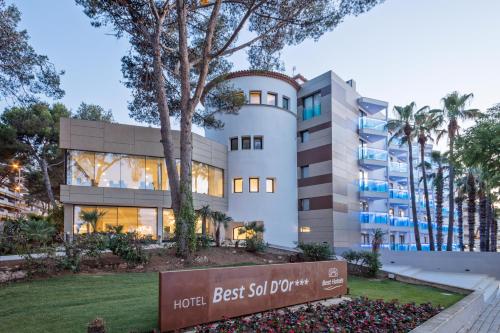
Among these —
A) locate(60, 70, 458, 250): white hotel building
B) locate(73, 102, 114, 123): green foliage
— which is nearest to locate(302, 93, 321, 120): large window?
locate(60, 70, 458, 250): white hotel building

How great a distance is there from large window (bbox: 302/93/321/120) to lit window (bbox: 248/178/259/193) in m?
6.71

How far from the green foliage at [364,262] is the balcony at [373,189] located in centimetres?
1207

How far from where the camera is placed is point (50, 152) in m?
32.0

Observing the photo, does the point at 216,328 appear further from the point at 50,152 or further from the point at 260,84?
the point at 50,152

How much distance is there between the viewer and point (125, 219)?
21375 mm

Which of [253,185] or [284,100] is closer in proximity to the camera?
[253,185]

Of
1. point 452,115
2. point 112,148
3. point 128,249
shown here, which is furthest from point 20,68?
point 452,115

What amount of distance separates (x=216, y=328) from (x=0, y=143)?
30323 millimetres

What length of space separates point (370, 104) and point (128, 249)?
2382 centimetres

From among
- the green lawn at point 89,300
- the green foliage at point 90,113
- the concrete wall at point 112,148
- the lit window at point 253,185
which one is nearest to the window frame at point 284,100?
the lit window at point 253,185

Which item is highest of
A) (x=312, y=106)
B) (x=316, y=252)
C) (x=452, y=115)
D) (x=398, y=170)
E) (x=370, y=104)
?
(x=370, y=104)

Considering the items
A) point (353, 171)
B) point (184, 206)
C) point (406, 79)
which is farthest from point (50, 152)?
point (406, 79)

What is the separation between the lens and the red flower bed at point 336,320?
5.57 m

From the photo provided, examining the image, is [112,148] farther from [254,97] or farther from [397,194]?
[397,194]
